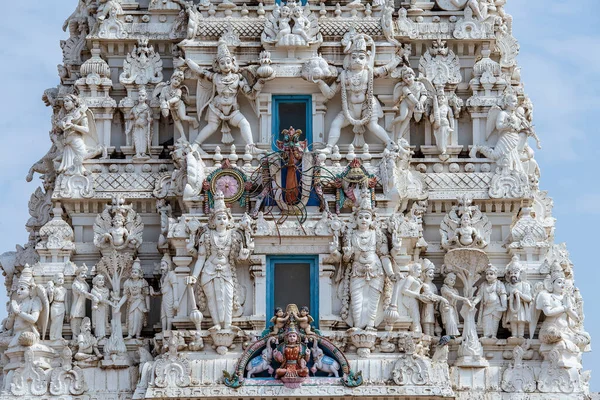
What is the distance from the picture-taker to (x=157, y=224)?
42.2 metres

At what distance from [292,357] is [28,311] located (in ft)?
19.9

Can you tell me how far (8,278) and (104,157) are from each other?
374 centimetres

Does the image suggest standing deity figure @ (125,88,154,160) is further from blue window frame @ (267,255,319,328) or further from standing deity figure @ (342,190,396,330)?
standing deity figure @ (342,190,396,330)

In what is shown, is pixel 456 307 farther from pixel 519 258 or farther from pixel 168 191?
pixel 168 191

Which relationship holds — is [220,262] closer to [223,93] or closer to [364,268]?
[364,268]

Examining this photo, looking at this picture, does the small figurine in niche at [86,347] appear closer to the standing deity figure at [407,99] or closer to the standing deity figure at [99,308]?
the standing deity figure at [99,308]

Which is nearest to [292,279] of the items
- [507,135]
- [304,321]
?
[304,321]

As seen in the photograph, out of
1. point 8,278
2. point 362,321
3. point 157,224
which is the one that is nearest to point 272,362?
point 362,321

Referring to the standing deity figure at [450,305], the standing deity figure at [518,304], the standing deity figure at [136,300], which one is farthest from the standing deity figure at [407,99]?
the standing deity figure at [136,300]

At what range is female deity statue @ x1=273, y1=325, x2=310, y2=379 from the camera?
3894 cm

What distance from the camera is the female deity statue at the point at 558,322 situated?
40.4m

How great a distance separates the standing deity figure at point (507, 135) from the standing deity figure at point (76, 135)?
8.54m

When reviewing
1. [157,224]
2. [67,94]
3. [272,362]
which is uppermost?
[67,94]

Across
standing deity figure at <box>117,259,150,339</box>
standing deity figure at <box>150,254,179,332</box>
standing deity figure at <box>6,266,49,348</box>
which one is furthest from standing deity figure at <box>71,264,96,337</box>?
standing deity figure at <box>150,254,179,332</box>
